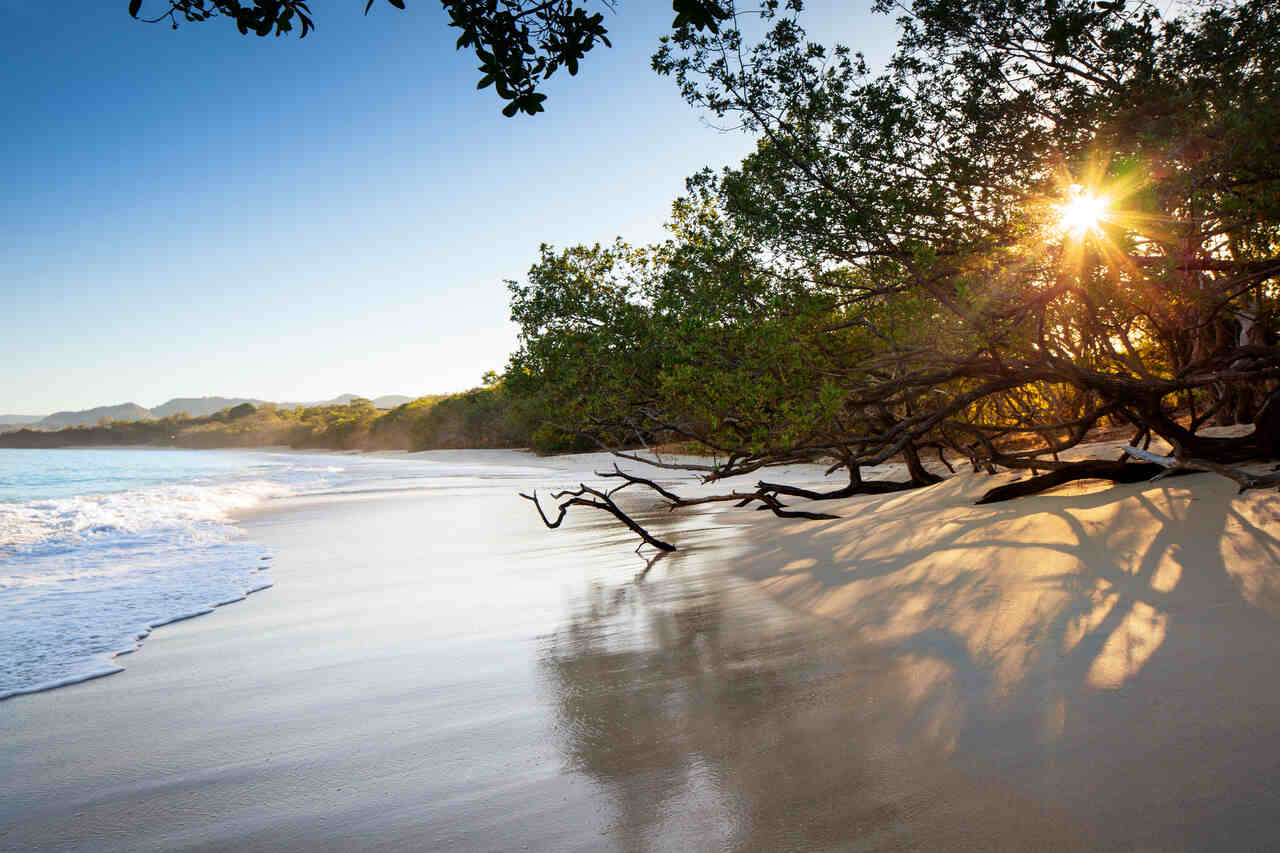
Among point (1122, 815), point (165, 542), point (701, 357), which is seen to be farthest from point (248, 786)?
point (165, 542)

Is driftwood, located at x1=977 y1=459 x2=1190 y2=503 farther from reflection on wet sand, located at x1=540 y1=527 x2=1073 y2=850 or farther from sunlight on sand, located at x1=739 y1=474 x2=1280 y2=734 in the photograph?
reflection on wet sand, located at x1=540 y1=527 x2=1073 y2=850

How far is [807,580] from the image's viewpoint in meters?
6.99

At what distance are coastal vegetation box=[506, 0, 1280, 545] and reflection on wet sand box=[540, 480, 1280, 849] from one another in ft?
6.87

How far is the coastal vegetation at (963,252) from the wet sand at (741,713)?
75.8 inches

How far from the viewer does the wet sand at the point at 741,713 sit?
2.70 meters

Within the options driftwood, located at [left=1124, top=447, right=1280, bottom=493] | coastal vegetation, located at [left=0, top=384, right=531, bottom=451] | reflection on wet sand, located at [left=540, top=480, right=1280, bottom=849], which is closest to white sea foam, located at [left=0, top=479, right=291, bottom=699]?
reflection on wet sand, located at [left=540, top=480, right=1280, bottom=849]

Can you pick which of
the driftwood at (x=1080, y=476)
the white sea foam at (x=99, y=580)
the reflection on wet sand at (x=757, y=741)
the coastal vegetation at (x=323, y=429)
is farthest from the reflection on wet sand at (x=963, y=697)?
the coastal vegetation at (x=323, y=429)

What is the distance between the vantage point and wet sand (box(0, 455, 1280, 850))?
2697 mm

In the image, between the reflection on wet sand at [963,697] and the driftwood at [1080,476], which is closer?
the reflection on wet sand at [963,697]

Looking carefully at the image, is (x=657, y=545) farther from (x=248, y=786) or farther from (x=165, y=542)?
(x=165, y=542)

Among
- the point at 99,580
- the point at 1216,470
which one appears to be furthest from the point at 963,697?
the point at 99,580

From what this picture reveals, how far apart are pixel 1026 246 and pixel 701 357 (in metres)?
3.55

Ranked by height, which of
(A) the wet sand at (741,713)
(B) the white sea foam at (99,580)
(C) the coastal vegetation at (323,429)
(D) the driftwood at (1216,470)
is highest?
(C) the coastal vegetation at (323,429)

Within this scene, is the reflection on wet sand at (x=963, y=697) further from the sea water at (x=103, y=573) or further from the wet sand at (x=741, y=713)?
the sea water at (x=103, y=573)
